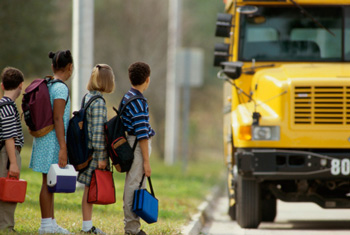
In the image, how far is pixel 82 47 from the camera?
13.7 metres

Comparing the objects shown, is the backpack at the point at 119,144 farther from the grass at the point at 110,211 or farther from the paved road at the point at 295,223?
the paved road at the point at 295,223

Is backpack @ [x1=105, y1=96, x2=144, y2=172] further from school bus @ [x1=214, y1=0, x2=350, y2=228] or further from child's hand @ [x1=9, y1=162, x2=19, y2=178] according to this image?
school bus @ [x1=214, y1=0, x2=350, y2=228]

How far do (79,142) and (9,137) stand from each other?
26.9 inches

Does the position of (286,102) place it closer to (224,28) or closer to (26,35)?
(224,28)

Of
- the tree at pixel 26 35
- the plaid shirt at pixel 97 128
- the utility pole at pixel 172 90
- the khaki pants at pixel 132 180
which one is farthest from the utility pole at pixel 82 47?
the utility pole at pixel 172 90

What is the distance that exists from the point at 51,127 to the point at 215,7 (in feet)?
113

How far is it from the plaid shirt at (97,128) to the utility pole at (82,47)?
547cm

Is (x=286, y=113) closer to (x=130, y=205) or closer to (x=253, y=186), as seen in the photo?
(x=253, y=186)

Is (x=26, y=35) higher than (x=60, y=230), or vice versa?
(x=26, y=35)

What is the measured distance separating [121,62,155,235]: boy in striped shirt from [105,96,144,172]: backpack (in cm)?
5

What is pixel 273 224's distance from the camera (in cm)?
1189

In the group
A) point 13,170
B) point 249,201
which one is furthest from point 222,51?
point 13,170

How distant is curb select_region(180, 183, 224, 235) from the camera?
9961 mm

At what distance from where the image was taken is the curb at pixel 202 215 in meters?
9.96
